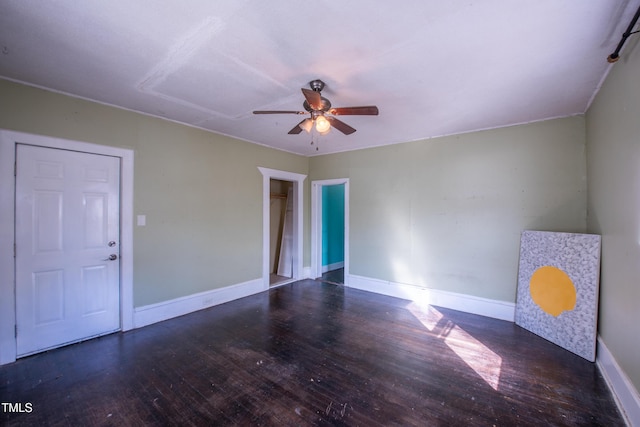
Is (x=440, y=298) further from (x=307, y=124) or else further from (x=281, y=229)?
(x=281, y=229)

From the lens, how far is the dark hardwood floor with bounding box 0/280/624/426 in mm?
1873

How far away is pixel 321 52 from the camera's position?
199 cm

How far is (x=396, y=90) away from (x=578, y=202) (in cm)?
265

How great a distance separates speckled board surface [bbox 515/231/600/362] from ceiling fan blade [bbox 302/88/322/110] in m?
3.06

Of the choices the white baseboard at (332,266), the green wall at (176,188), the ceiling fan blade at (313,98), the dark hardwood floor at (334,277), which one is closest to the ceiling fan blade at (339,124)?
the ceiling fan blade at (313,98)

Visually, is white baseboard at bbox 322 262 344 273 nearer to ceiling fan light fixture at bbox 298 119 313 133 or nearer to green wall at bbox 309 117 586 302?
green wall at bbox 309 117 586 302

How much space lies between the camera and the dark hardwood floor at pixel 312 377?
1.87 m

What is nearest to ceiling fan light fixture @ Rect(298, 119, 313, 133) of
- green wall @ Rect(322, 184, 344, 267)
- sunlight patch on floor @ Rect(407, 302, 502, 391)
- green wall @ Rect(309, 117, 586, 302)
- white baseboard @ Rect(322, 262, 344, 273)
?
green wall @ Rect(309, 117, 586, 302)

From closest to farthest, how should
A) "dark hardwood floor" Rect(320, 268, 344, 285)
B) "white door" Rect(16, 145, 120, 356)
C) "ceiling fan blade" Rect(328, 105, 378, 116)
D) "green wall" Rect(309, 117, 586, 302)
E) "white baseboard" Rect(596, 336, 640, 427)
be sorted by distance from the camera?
"white baseboard" Rect(596, 336, 640, 427), "ceiling fan blade" Rect(328, 105, 378, 116), "white door" Rect(16, 145, 120, 356), "green wall" Rect(309, 117, 586, 302), "dark hardwood floor" Rect(320, 268, 344, 285)

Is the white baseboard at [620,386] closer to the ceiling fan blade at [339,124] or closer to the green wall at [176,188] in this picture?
the ceiling fan blade at [339,124]

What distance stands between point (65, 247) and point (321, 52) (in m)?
3.25

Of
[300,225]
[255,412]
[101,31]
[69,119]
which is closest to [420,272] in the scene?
[300,225]

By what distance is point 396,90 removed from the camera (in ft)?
8.52

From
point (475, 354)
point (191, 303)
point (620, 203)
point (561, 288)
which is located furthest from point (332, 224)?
point (620, 203)
